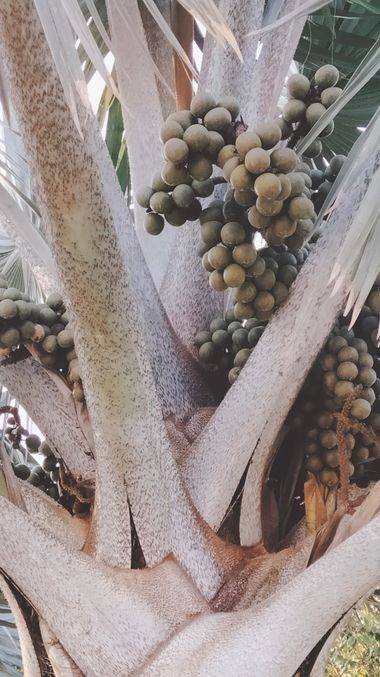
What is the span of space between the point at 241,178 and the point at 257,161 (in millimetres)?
40

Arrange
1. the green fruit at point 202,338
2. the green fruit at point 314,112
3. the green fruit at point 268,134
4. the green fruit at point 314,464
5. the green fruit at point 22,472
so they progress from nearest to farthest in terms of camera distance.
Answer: the green fruit at point 268,134 → the green fruit at point 314,112 → the green fruit at point 314,464 → the green fruit at point 202,338 → the green fruit at point 22,472

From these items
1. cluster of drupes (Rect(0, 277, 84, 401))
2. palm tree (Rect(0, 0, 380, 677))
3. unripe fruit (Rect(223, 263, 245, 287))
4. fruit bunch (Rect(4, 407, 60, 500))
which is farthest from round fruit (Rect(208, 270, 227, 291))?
fruit bunch (Rect(4, 407, 60, 500))

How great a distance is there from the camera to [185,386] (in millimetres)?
1667

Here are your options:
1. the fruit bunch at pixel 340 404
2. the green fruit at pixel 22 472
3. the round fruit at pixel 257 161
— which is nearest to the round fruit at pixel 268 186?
the round fruit at pixel 257 161

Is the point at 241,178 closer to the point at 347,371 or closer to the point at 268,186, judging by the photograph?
the point at 268,186

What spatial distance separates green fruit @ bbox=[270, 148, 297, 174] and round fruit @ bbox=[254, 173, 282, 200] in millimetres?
36

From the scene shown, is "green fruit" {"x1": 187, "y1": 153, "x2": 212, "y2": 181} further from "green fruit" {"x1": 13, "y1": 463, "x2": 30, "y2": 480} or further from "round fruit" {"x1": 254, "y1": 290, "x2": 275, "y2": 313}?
"green fruit" {"x1": 13, "y1": 463, "x2": 30, "y2": 480}

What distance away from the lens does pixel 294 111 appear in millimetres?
1405

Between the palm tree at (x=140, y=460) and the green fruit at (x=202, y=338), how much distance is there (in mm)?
68

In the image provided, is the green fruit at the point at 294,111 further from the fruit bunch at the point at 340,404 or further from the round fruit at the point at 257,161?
the fruit bunch at the point at 340,404

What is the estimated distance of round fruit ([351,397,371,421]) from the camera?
1.41 meters

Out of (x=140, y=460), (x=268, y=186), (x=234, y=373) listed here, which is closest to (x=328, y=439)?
(x=234, y=373)

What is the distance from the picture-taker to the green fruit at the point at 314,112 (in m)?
1.38

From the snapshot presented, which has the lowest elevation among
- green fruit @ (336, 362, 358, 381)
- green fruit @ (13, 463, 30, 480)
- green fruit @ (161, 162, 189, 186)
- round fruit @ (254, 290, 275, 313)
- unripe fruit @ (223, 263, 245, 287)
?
green fruit @ (13, 463, 30, 480)
